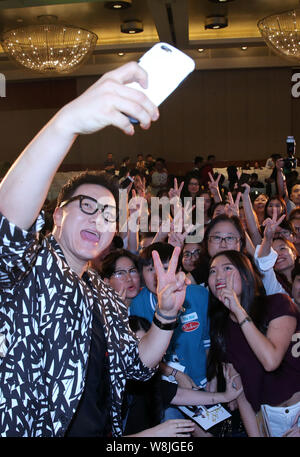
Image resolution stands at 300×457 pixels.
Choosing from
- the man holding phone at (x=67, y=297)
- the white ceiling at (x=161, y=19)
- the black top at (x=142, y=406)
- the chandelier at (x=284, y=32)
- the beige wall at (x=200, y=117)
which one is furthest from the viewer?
the beige wall at (x=200, y=117)

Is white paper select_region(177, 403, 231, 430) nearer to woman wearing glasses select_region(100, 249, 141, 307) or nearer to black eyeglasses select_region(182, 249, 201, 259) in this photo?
woman wearing glasses select_region(100, 249, 141, 307)

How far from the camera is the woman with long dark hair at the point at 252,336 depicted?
6.77ft

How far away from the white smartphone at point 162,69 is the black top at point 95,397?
24.1 inches

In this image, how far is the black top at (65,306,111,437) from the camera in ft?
3.76

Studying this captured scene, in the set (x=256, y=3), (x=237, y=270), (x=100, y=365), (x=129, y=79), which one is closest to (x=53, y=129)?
(x=129, y=79)

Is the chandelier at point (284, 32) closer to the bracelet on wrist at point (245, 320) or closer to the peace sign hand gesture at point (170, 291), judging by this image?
the bracelet on wrist at point (245, 320)

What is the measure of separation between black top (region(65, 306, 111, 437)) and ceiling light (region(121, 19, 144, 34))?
8263mm

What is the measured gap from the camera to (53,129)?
0.82 metres

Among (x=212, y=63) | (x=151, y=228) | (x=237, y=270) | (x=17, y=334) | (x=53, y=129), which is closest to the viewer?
(x=53, y=129)

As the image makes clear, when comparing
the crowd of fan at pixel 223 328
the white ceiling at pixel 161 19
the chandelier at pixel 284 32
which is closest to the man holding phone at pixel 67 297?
the crowd of fan at pixel 223 328

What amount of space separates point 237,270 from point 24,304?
1.46 meters

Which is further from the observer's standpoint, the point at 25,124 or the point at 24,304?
the point at 25,124

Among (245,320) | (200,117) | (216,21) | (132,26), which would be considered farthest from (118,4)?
(245,320)

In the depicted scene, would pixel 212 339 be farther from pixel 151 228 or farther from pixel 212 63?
pixel 212 63
